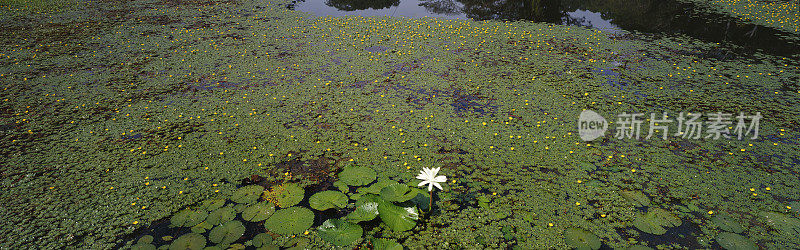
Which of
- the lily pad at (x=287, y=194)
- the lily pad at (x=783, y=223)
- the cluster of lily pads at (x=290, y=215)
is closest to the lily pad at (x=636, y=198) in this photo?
the lily pad at (x=783, y=223)

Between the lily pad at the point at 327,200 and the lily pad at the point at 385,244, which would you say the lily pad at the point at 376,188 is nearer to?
the lily pad at the point at 327,200

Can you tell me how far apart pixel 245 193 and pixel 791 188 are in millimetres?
4706

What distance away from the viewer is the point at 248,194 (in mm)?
3277

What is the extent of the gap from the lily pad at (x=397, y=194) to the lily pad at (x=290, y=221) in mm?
613

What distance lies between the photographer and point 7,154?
382 cm

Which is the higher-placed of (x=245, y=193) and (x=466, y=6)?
(x=466, y=6)

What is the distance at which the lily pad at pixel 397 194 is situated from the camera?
2.92 meters

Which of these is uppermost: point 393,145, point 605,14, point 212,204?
point 605,14

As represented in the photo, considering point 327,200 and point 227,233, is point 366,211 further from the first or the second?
point 227,233

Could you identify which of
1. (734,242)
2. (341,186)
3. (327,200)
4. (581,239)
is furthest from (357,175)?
(734,242)

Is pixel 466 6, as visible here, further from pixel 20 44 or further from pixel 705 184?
pixel 20 44

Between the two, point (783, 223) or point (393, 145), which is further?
point (393, 145)

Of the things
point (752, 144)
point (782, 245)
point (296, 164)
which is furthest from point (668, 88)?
point (296, 164)

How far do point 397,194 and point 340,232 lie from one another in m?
0.51
